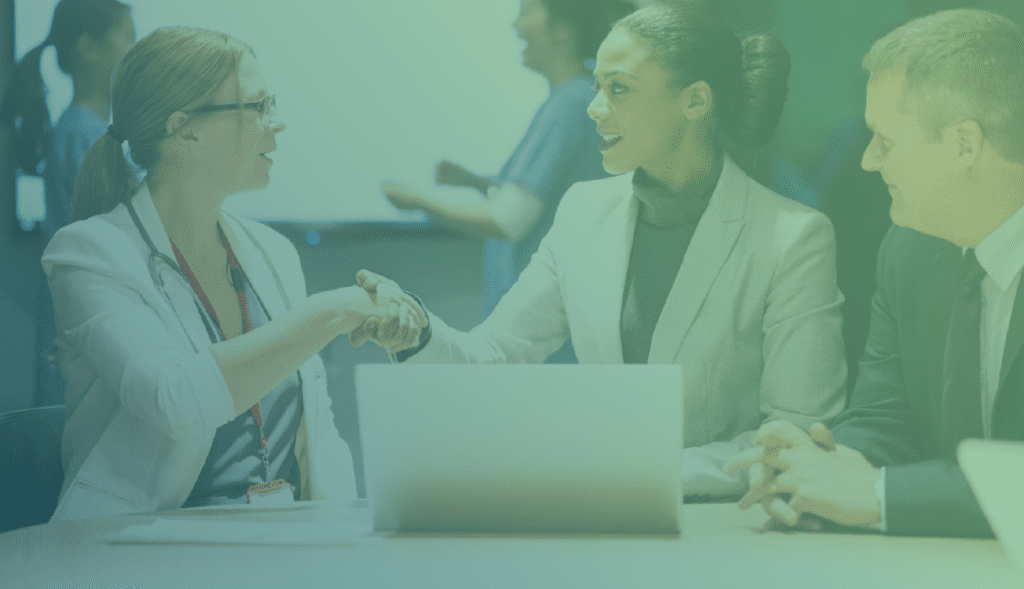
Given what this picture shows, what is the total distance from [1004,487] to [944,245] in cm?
113

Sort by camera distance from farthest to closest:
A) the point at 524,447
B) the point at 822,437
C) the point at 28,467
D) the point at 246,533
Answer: the point at 28,467 → the point at 822,437 → the point at 246,533 → the point at 524,447

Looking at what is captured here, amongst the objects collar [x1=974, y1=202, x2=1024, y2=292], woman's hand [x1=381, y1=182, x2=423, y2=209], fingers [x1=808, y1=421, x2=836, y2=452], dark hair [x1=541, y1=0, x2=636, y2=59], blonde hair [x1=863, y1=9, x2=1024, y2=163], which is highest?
dark hair [x1=541, y1=0, x2=636, y2=59]

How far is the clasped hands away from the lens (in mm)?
1698

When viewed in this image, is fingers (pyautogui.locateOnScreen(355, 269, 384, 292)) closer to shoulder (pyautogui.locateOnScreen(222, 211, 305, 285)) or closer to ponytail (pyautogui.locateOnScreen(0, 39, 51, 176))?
shoulder (pyautogui.locateOnScreen(222, 211, 305, 285))

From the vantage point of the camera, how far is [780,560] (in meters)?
1.40

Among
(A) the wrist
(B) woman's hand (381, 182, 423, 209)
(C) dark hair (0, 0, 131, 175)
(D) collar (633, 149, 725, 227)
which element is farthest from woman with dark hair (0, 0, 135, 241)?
(D) collar (633, 149, 725, 227)

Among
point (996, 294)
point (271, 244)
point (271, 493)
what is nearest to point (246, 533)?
point (271, 493)

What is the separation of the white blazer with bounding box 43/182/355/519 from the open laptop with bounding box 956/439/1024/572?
1816mm

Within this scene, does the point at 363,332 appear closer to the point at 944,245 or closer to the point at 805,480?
the point at 805,480

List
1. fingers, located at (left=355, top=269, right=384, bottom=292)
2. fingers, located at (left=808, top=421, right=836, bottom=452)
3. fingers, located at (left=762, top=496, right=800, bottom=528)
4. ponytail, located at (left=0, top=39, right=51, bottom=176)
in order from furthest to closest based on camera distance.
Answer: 1. ponytail, located at (left=0, top=39, right=51, bottom=176)
2. fingers, located at (left=355, top=269, right=384, bottom=292)
3. fingers, located at (left=808, top=421, right=836, bottom=452)
4. fingers, located at (left=762, top=496, right=800, bottom=528)

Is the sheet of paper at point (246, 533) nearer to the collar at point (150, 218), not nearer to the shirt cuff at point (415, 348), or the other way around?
the shirt cuff at point (415, 348)

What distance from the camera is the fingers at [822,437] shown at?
6.15 ft

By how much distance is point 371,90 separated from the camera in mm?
2639

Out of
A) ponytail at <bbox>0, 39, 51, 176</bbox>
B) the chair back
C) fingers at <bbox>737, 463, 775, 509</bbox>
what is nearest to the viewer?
fingers at <bbox>737, 463, 775, 509</bbox>
